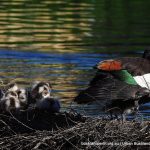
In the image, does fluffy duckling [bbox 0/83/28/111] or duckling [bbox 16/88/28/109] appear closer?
fluffy duckling [bbox 0/83/28/111]

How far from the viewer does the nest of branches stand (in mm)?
10719

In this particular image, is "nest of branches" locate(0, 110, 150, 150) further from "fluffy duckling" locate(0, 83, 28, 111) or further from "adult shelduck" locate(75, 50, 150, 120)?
"fluffy duckling" locate(0, 83, 28, 111)

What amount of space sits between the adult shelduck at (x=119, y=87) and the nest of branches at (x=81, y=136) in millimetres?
789

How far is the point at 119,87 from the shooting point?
12219 mm

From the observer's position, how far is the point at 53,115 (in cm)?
1202

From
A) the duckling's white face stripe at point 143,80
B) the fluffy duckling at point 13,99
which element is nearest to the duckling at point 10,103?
the fluffy duckling at point 13,99

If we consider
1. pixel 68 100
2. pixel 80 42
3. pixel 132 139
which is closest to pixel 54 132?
pixel 132 139

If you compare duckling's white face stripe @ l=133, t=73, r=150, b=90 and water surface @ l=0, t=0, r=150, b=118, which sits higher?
duckling's white face stripe @ l=133, t=73, r=150, b=90

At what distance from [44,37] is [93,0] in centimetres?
1229

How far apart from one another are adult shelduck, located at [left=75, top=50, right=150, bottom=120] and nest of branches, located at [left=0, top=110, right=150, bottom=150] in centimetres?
79

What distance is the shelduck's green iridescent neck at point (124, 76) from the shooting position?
12164mm

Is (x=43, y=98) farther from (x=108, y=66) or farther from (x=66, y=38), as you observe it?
(x=66, y=38)

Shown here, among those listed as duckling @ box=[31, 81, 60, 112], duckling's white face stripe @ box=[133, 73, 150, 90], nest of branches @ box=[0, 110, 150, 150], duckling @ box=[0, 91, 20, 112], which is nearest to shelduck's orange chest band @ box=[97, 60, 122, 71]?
duckling's white face stripe @ box=[133, 73, 150, 90]

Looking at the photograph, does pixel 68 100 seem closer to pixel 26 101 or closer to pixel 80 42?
pixel 26 101
